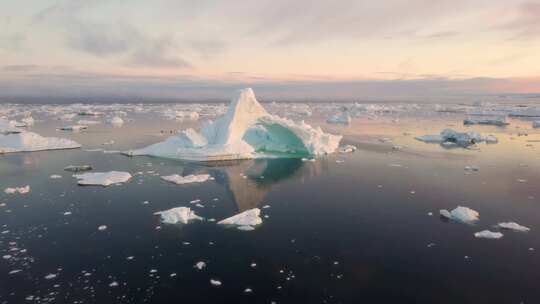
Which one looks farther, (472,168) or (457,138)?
(457,138)

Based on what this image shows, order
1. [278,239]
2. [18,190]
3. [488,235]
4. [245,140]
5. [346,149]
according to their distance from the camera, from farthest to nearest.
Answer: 1. [346,149]
2. [245,140]
3. [18,190]
4. [488,235]
5. [278,239]

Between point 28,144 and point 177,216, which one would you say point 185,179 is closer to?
point 177,216

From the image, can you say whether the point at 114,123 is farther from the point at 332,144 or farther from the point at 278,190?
the point at 278,190

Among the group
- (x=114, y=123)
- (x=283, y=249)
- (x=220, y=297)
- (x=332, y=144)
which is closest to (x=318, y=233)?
(x=283, y=249)

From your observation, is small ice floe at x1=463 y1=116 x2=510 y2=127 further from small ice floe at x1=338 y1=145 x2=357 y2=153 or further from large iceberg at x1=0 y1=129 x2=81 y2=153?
large iceberg at x1=0 y1=129 x2=81 y2=153

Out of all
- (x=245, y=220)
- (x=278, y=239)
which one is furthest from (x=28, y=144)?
(x=278, y=239)

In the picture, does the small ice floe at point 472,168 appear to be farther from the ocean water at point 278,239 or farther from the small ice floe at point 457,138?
the small ice floe at point 457,138
